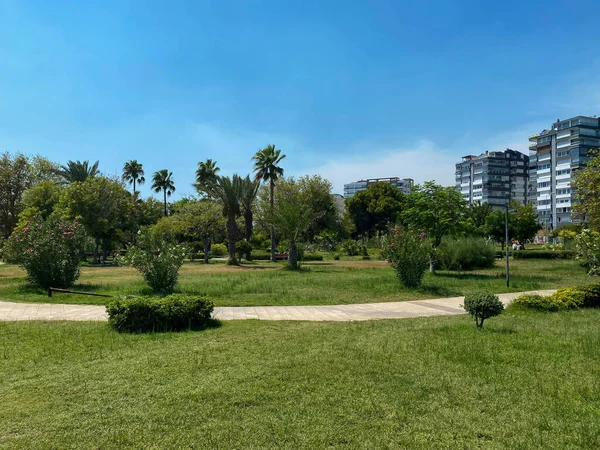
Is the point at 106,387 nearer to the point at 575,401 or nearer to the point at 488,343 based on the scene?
the point at 575,401

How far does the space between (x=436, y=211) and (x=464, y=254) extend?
12.1 feet

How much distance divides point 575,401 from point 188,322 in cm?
663

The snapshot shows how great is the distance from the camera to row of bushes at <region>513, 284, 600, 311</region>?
11.9m

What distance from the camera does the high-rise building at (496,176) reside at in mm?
124812

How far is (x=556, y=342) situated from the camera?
24.3ft

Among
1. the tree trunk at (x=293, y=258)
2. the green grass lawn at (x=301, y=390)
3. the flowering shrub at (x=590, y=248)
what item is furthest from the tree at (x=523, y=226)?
the green grass lawn at (x=301, y=390)

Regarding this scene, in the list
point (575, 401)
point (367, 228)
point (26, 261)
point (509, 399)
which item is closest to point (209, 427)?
point (509, 399)

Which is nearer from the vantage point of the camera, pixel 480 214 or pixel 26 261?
pixel 26 261

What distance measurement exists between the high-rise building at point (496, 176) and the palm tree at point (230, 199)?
9893cm

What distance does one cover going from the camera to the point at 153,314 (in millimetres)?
8805

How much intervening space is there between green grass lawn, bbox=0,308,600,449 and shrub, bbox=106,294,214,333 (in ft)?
2.03

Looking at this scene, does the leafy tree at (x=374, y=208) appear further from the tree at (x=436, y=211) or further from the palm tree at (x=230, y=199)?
the tree at (x=436, y=211)

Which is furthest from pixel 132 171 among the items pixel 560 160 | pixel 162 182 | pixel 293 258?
pixel 560 160

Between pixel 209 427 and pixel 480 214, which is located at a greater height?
pixel 480 214
